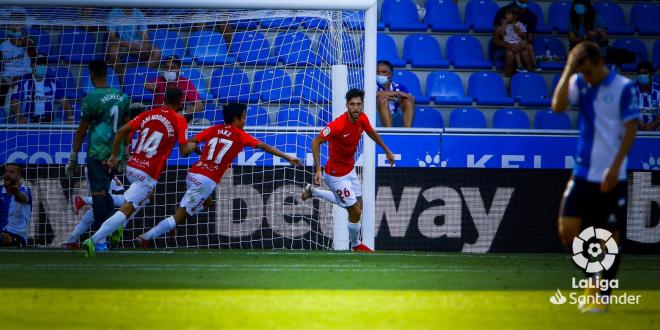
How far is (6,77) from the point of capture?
1420cm

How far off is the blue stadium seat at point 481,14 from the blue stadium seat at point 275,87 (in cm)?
437

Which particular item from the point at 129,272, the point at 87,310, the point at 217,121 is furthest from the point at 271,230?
the point at 87,310

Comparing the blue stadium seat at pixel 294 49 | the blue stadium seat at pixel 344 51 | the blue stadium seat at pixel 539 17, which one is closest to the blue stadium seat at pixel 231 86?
the blue stadium seat at pixel 294 49

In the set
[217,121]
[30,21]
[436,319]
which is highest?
[30,21]

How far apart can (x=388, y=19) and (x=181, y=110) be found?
4.54 m

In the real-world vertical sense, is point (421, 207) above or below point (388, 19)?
below

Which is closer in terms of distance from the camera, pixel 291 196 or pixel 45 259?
pixel 45 259

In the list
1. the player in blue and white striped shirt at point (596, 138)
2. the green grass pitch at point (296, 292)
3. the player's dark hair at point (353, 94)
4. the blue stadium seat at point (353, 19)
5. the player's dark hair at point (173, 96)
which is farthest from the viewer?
the blue stadium seat at point (353, 19)

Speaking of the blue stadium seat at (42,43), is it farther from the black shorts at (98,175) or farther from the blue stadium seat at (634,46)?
the blue stadium seat at (634,46)

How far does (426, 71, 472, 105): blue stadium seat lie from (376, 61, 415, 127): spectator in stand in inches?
41.9

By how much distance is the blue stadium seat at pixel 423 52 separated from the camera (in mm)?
17688

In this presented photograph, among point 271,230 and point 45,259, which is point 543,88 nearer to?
point 271,230

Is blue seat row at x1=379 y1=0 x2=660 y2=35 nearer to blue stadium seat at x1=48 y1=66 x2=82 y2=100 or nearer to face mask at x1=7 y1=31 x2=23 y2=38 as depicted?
blue stadium seat at x1=48 y1=66 x2=82 y2=100

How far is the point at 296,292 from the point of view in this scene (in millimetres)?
8086
